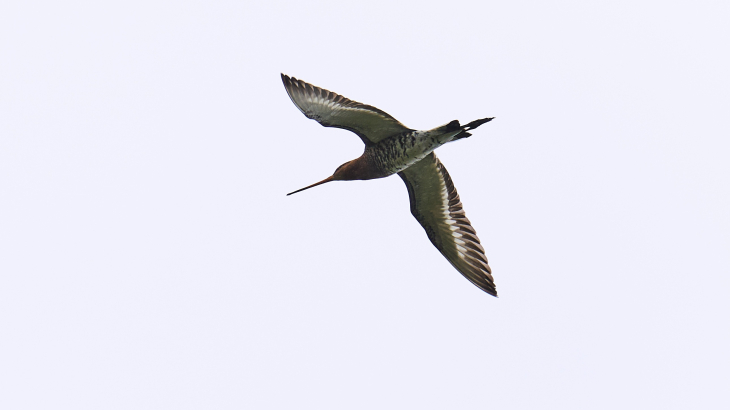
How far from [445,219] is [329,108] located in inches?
140

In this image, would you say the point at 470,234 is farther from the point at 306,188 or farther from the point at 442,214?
the point at 306,188

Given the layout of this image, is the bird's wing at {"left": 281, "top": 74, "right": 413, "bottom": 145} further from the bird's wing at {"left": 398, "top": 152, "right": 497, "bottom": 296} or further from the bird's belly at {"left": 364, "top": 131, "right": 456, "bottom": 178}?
the bird's wing at {"left": 398, "top": 152, "right": 497, "bottom": 296}

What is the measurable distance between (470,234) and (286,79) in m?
4.62

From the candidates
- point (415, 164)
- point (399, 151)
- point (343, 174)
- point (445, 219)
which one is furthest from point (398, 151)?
point (445, 219)

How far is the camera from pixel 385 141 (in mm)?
13703

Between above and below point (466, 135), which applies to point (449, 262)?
below

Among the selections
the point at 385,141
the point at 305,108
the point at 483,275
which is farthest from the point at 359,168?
the point at 483,275

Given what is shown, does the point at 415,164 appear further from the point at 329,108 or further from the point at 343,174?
the point at 329,108

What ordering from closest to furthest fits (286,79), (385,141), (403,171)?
1. (286,79)
2. (385,141)
3. (403,171)

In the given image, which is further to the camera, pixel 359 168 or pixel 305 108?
pixel 359 168

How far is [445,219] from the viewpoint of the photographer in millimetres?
15109

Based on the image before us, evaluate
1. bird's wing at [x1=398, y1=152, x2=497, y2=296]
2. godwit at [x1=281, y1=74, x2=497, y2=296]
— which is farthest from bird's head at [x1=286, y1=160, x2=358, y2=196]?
bird's wing at [x1=398, y1=152, x2=497, y2=296]

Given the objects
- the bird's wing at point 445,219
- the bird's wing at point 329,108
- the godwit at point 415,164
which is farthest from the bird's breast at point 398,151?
the bird's wing at point 445,219

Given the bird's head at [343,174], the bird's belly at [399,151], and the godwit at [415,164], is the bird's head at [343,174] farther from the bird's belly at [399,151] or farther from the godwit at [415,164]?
the bird's belly at [399,151]
